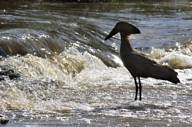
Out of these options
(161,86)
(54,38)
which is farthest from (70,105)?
(54,38)

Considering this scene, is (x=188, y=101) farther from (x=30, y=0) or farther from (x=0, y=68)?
(x=30, y=0)

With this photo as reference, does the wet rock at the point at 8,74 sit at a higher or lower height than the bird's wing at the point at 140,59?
lower

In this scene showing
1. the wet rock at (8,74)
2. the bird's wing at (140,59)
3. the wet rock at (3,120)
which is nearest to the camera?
the wet rock at (3,120)

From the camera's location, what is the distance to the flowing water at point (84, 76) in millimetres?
8922

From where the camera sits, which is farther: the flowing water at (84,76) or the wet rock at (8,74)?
the wet rock at (8,74)

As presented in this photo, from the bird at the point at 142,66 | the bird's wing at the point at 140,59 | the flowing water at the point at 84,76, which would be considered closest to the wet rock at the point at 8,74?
the flowing water at the point at 84,76

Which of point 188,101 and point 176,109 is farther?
point 188,101

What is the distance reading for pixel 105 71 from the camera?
14.4 metres

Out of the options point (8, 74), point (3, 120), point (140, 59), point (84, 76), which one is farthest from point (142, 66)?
point (84, 76)

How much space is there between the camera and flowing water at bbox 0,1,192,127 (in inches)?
351

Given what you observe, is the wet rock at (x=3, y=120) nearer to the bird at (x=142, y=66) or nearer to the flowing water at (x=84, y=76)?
the flowing water at (x=84, y=76)

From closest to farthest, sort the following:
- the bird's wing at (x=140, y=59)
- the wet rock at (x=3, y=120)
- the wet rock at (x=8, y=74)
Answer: the wet rock at (x=3, y=120), the bird's wing at (x=140, y=59), the wet rock at (x=8, y=74)

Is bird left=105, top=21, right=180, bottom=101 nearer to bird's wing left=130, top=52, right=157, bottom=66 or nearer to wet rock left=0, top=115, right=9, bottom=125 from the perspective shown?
bird's wing left=130, top=52, right=157, bottom=66

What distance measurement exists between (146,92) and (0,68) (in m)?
2.73
